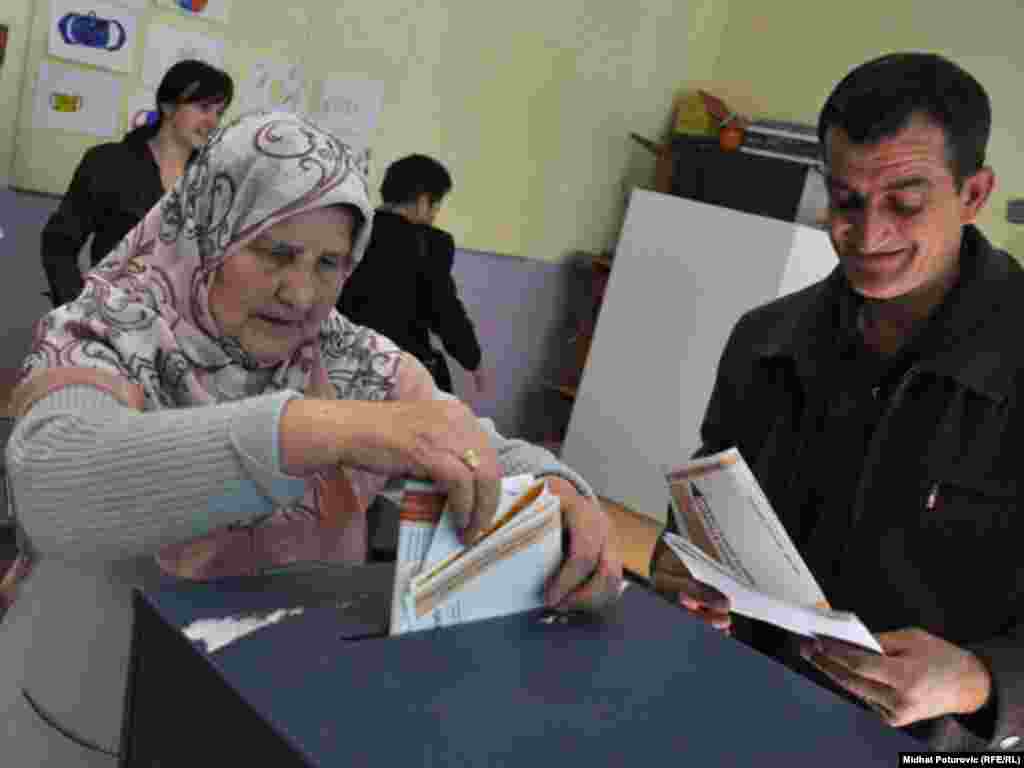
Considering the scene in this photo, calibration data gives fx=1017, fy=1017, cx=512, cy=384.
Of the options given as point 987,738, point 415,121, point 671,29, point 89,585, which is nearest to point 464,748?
point 89,585

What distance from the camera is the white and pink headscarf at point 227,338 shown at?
897 mm

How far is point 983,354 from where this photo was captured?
122 cm

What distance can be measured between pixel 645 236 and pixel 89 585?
12.9ft

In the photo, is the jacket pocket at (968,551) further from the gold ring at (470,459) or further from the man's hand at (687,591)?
the gold ring at (470,459)

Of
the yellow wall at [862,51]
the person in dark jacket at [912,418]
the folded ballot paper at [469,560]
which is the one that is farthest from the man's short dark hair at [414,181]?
the folded ballot paper at [469,560]

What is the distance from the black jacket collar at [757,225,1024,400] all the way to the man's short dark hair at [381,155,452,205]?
2.08m

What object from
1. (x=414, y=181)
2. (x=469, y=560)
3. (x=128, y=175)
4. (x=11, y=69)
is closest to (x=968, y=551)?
(x=469, y=560)

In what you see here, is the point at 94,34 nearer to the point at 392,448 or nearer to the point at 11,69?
the point at 11,69

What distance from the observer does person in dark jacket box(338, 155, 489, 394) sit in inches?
124

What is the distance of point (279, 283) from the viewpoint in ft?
3.32

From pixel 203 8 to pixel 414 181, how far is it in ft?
3.21

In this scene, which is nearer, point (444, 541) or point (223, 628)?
point (223, 628)

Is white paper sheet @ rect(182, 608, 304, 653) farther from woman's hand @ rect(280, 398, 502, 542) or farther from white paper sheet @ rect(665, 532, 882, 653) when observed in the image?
white paper sheet @ rect(665, 532, 882, 653)

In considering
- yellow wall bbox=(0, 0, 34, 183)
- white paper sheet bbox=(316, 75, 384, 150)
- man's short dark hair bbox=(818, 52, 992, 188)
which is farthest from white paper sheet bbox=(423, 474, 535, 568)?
white paper sheet bbox=(316, 75, 384, 150)
